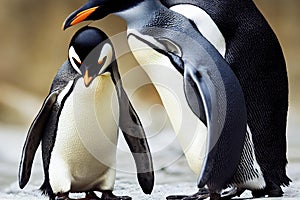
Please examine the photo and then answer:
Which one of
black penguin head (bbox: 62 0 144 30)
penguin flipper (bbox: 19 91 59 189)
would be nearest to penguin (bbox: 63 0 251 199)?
black penguin head (bbox: 62 0 144 30)

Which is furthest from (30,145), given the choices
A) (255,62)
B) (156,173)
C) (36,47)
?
(36,47)

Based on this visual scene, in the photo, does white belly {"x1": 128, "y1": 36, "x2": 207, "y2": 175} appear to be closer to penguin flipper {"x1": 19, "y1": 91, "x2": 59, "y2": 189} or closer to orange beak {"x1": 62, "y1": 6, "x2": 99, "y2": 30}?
orange beak {"x1": 62, "y1": 6, "x2": 99, "y2": 30}

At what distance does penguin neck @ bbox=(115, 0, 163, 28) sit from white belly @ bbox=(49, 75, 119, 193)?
12cm

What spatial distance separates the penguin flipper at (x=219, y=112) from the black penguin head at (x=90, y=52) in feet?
0.61

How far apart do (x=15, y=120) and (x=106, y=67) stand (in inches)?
77.4

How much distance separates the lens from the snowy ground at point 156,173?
1671 mm

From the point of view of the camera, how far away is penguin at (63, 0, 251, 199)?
1.07 metres

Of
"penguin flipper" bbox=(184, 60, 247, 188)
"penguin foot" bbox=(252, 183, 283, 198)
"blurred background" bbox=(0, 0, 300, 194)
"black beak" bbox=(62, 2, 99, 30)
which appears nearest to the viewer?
"penguin flipper" bbox=(184, 60, 247, 188)

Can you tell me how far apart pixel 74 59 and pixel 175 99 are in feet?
0.65

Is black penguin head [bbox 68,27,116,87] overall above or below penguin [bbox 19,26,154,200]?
above

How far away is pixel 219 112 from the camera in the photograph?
3.52 ft

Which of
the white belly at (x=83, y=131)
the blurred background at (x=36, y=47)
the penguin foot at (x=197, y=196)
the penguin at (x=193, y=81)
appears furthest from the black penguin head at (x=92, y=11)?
the blurred background at (x=36, y=47)

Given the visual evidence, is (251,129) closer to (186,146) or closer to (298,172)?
(186,146)

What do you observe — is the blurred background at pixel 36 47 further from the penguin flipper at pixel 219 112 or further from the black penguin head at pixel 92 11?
the penguin flipper at pixel 219 112
